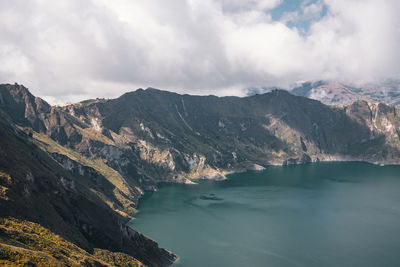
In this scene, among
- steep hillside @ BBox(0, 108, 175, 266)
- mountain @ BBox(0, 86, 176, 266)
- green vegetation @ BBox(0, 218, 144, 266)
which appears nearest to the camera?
green vegetation @ BBox(0, 218, 144, 266)

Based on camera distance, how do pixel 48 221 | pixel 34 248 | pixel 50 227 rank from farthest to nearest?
pixel 48 221
pixel 50 227
pixel 34 248

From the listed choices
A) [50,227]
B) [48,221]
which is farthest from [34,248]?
[48,221]

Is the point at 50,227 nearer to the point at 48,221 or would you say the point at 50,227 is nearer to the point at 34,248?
the point at 48,221

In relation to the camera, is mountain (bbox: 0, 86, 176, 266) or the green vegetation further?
mountain (bbox: 0, 86, 176, 266)

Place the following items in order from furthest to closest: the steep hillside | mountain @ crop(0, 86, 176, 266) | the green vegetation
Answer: the steep hillside
mountain @ crop(0, 86, 176, 266)
the green vegetation

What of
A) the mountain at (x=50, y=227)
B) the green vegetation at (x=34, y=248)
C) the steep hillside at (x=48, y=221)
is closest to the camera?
the green vegetation at (x=34, y=248)

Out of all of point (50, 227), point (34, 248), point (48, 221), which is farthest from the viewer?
point (48, 221)

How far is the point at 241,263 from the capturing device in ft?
645

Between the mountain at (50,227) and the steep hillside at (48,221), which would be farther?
the steep hillside at (48,221)

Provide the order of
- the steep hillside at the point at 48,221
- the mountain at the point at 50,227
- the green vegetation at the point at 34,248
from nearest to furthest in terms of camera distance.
Answer: 1. the green vegetation at the point at 34,248
2. the mountain at the point at 50,227
3. the steep hillside at the point at 48,221

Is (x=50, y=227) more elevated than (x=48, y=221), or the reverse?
(x=48, y=221)

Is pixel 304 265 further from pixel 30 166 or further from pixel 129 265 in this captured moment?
pixel 30 166

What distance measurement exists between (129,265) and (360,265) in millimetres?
130717

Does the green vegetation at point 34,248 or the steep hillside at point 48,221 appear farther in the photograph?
the steep hillside at point 48,221
